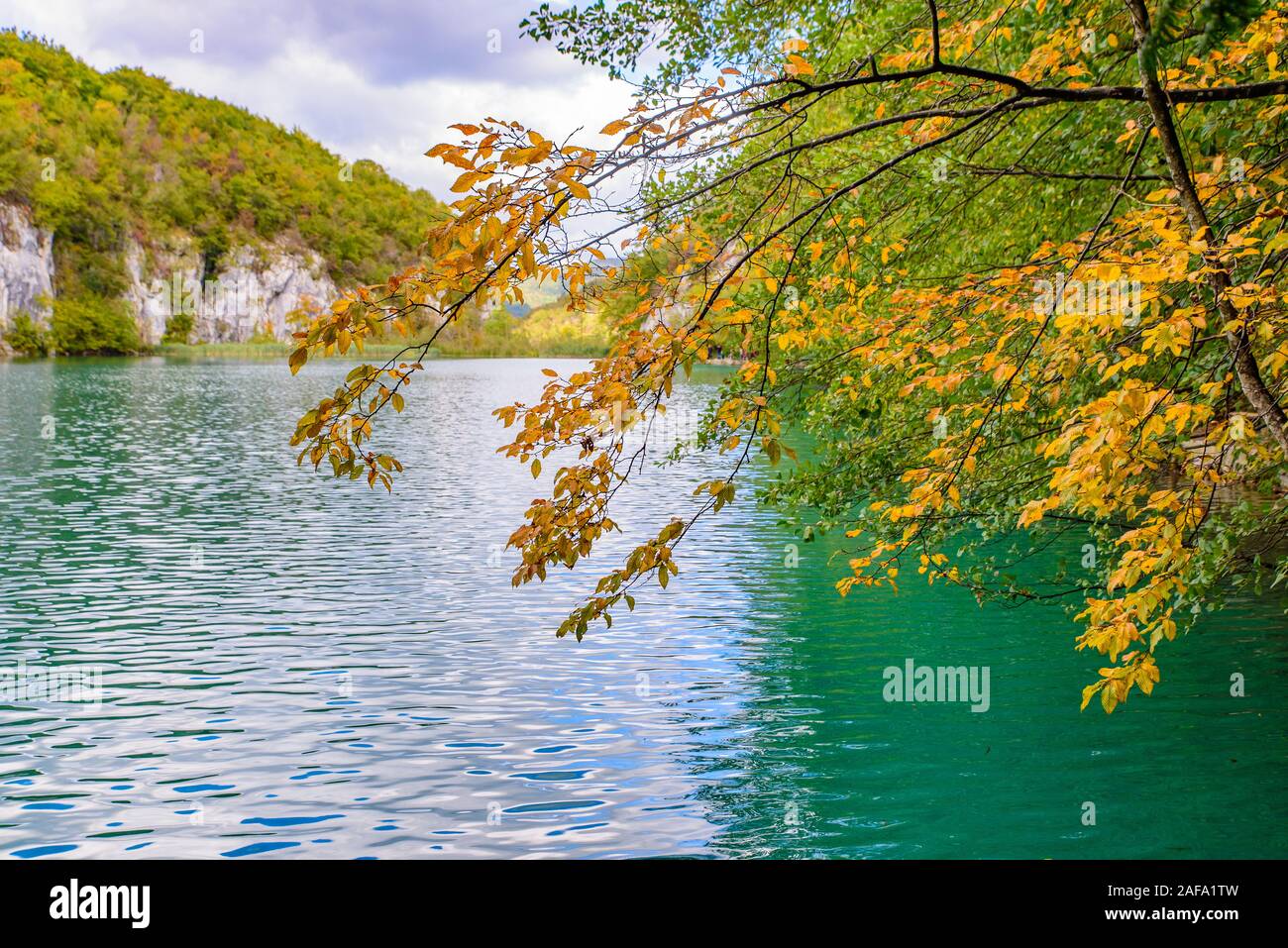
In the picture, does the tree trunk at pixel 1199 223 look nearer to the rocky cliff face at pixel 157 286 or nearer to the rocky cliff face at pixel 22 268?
the rocky cliff face at pixel 157 286

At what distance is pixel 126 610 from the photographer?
51.3ft

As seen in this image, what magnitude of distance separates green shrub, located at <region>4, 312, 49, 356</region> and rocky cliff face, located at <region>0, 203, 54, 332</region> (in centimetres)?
129

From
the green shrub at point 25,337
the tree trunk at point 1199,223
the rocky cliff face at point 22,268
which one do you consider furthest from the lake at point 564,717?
the rocky cliff face at point 22,268

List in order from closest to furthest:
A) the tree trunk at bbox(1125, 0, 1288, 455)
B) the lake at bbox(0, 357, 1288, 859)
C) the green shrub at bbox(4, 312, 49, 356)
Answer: the tree trunk at bbox(1125, 0, 1288, 455) → the lake at bbox(0, 357, 1288, 859) → the green shrub at bbox(4, 312, 49, 356)

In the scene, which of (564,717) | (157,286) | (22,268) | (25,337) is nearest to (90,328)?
(22,268)

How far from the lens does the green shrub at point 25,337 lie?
5064 inches

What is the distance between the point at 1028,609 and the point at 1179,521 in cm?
1028

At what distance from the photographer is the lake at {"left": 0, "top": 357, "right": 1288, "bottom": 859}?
28.7ft

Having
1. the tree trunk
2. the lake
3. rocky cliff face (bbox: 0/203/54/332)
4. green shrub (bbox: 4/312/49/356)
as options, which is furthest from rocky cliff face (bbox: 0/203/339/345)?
the tree trunk

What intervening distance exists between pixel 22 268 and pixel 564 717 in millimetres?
146883

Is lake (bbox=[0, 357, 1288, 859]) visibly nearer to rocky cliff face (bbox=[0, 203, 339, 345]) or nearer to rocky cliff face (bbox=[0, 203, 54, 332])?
rocky cliff face (bbox=[0, 203, 339, 345])

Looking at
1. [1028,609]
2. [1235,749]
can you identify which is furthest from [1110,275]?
[1028,609]

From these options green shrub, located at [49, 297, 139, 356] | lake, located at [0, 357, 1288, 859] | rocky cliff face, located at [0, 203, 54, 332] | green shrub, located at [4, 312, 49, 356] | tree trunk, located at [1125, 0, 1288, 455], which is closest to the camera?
tree trunk, located at [1125, 0, 1288, 455]
